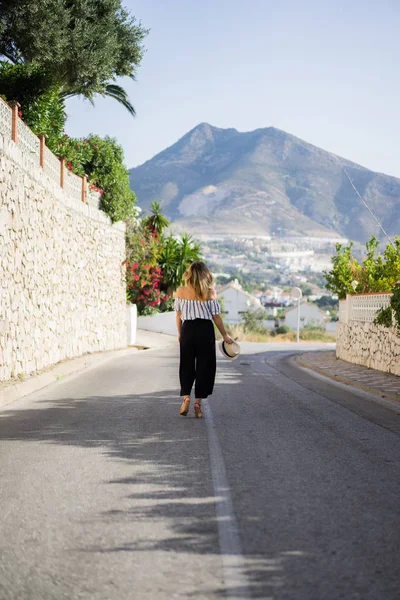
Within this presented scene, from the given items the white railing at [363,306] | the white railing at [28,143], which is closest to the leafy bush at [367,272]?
the white railing at [363,306]

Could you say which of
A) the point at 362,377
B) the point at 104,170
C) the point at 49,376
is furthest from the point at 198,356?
the point at 104,170

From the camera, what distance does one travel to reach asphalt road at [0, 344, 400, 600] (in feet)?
13.6

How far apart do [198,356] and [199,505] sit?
15.7ft

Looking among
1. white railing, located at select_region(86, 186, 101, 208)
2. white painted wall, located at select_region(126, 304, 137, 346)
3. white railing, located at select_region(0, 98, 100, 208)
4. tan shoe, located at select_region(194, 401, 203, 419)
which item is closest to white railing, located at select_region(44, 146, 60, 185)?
white railing, located at select_region(0, 98, 100, 208)

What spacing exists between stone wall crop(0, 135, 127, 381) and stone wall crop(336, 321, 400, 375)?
25.7 feet

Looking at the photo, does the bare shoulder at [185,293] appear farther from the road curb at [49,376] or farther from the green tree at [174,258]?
the green tree at [174,258]

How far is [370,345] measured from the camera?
21188 millimetres

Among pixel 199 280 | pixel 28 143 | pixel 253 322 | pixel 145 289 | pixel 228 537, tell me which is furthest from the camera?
pixel 253 322

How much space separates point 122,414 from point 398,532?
19.8ft

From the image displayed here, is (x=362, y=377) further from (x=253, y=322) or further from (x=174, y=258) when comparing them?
(x=253, y=322)

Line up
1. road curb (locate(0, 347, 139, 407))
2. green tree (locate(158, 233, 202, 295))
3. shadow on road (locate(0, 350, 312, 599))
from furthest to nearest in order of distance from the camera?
green tree (locate(158, 233, 202, 295)) < road curb (locate(0, 347, 139, 407)) < shadow on road (locate(0, 350, 312, 599))

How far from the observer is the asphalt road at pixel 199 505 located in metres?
4.16

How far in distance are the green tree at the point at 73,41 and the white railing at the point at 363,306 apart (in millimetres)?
11681

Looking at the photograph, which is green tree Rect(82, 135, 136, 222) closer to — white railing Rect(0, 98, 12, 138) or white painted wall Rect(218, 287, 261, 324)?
white railing Rect(0, 98, 12, 138)
